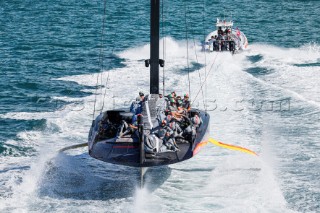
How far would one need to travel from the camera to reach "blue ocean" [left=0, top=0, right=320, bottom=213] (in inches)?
677

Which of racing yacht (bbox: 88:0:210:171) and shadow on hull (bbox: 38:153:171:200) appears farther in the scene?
shadow on hull (bbox: 38:153:171:200)

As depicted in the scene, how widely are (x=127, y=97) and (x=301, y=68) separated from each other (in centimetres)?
1045

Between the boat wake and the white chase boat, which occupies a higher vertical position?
the white chase boat

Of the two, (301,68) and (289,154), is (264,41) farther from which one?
(289,154)

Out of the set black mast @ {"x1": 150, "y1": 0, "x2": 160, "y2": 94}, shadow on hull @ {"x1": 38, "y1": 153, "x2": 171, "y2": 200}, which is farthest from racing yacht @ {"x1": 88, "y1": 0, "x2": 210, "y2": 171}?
shadow on hull @ {"x1": 38, "y1": 153, "x2": 171, "y2": 200}

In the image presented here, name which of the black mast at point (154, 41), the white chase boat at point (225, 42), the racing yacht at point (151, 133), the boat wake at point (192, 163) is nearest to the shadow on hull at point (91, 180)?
the boat wake at point (192, 163)

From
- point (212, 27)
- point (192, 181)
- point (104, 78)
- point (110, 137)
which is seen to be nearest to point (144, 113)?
point (110, 137)

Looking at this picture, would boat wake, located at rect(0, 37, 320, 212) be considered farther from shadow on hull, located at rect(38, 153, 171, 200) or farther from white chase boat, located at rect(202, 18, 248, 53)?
white chase boat, located at rect(202, 18, 248, 53)

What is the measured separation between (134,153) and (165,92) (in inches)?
479

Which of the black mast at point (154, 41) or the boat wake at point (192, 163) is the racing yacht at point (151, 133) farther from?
the boat wake at point (192, 163)

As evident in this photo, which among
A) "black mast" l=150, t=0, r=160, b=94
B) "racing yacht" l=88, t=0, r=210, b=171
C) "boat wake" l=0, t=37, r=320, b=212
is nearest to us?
"racing yacht" l=88, t=0, r=210, b=171

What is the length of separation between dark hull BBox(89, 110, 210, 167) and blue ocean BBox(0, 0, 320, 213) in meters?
1.35

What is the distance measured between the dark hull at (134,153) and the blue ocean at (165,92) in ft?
4.42

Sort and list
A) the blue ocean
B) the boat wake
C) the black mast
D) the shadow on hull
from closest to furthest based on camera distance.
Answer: the boat wake
the blue ocean
the shadow on hull
the black mast
